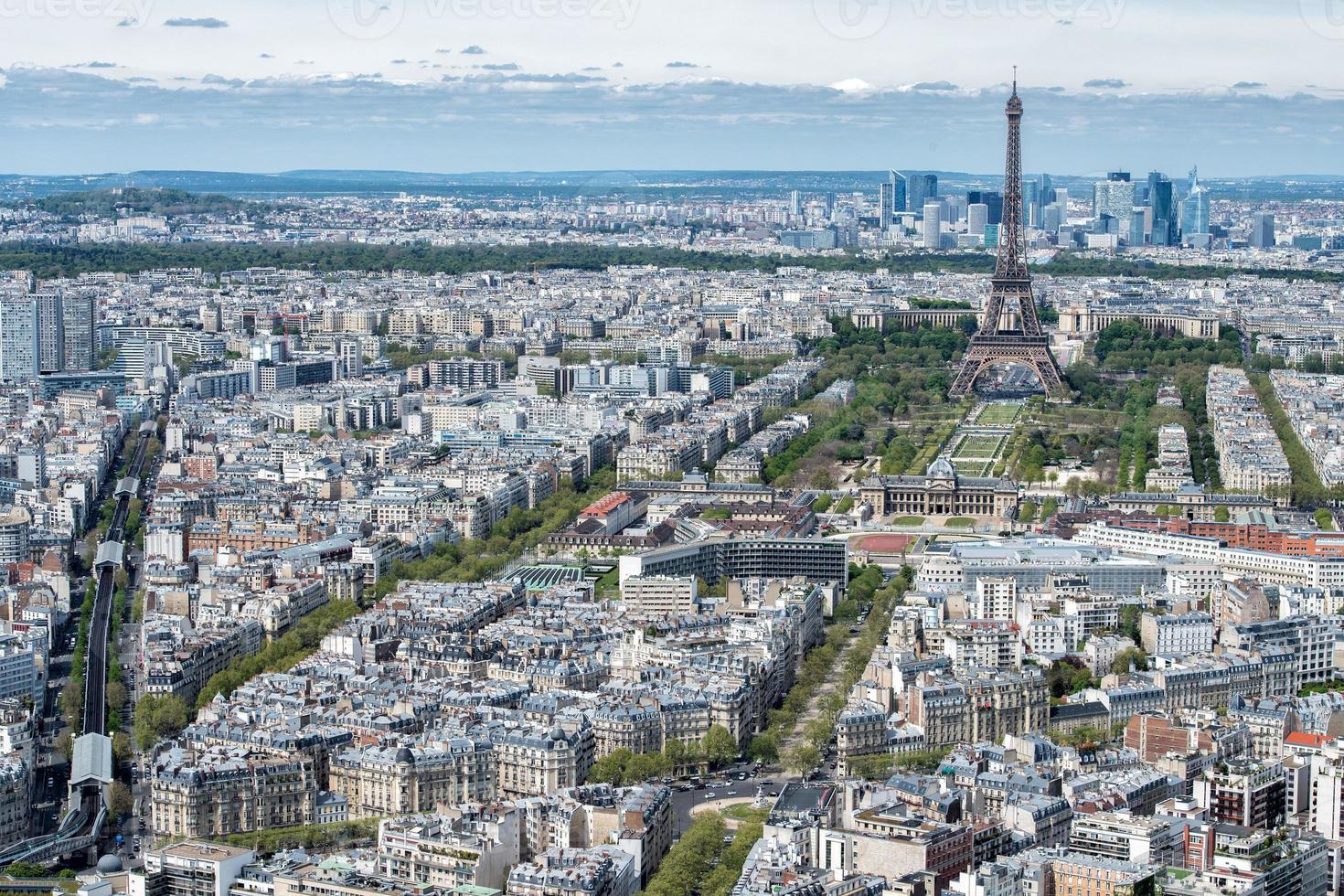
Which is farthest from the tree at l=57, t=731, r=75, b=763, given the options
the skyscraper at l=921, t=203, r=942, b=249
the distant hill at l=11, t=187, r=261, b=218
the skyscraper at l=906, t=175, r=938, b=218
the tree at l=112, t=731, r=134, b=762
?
the skyscraper at l=906, t=175, r=938, b=218

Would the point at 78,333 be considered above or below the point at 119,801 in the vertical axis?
above

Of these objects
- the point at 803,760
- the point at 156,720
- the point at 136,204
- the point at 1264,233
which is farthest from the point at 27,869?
the point at 136,204

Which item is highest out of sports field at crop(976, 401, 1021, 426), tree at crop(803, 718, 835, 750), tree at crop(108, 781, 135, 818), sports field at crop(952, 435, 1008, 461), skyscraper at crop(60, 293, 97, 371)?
skyscraper at crop(60, 293, 97, 371)

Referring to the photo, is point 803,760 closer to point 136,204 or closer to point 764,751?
point 764,751

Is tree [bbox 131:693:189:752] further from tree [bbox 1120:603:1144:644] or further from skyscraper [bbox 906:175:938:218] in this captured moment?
skyscraper [bbox 906:175:938:218]

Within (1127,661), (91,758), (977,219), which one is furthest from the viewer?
(977,219)

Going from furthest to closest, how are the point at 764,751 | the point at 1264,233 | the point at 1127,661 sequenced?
1. the point at 1264,233
2. the point at 1127,661
3. the point at 764,751
